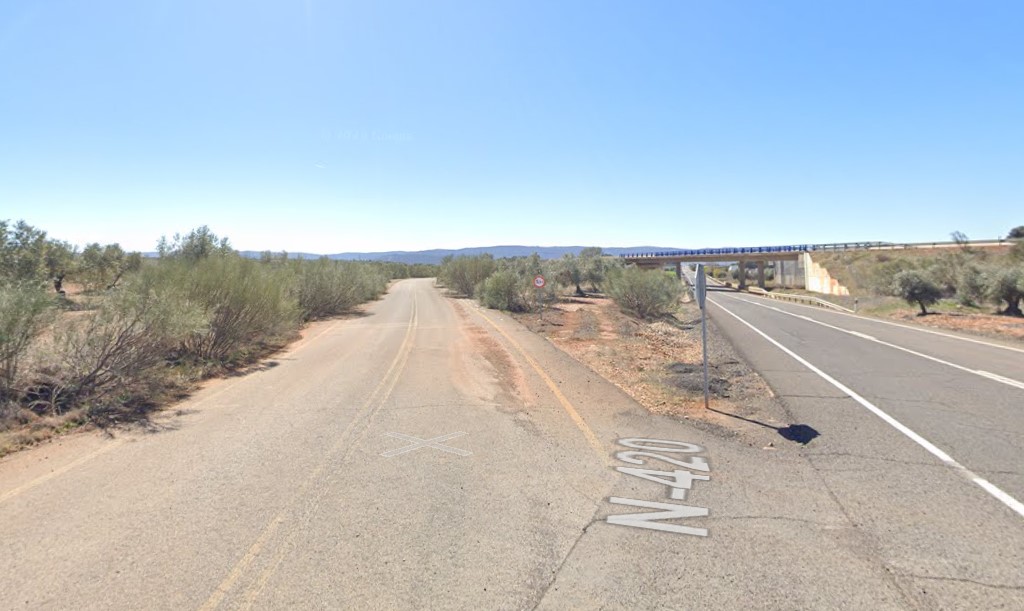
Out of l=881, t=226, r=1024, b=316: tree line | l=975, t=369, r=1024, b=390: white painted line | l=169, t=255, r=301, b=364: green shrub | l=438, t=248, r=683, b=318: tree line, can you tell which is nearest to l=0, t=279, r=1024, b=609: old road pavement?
l=975, t=369, r=1024, b=390: white painted line

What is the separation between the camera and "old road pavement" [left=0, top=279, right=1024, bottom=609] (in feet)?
11.4

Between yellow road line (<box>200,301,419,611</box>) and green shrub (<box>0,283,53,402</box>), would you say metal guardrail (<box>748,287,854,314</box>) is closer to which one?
yellow road line (<box>200,301,419,611</box>)

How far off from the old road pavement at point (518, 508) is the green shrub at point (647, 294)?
18652 millimetres

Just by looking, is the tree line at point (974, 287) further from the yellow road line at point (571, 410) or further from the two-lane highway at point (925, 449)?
the yellow road line at point (571, 410)

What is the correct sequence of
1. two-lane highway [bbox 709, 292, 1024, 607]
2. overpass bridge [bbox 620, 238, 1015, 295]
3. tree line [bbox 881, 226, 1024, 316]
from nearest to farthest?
two-lane highway [bbox 709, 292, 1024, 607] < tree line [bbox 881, 226, 1024, 316] < overpass bridge [bbox 620, 238, 1015, 295]

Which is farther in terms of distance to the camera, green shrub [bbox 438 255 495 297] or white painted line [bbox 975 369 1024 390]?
green shrub [bbox 438 255 495 297]

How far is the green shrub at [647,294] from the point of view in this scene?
2788 cm

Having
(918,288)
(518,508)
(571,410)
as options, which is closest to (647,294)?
(918,288)

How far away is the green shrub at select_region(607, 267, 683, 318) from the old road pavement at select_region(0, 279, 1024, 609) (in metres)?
18.7

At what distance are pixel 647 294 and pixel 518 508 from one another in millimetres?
24408

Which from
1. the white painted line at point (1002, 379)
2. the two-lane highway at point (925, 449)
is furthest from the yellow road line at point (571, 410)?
the white painted line at point (1002, 379)

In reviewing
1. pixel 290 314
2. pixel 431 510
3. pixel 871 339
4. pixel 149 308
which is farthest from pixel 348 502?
pixel 871 339

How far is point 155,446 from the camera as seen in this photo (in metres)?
6.63

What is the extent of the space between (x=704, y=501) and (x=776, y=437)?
2.66m
